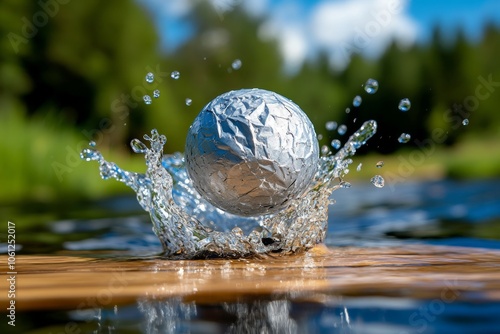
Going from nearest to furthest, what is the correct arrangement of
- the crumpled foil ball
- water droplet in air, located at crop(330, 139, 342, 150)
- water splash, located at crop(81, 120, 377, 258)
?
the crumpled foil ball, water splash, located at crop(81, 120, 377, 258), water droplet in air, located at crop(330, 139, 342, 150)

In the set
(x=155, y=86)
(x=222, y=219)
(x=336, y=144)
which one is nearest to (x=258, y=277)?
(x=222, y=219)

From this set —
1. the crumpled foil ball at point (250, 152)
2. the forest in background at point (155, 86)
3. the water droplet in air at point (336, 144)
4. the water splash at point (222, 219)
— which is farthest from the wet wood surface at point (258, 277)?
the forest in background at point (155, 86)

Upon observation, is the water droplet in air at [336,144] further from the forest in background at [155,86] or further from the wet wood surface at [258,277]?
the wet wood surface at [258,277]

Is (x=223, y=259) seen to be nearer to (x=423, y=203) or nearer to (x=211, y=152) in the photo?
(x=211, y=152)

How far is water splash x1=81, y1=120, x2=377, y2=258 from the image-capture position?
3504 millimetres

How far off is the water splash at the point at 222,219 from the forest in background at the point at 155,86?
48 cm

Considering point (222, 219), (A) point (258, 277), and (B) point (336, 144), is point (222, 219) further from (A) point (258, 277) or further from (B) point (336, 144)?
(A) point (258, 277)

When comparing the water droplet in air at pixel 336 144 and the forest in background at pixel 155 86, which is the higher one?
the forest in background at pixel 155 86

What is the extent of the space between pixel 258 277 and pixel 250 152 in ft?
2.39

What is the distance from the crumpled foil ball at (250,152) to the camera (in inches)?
125

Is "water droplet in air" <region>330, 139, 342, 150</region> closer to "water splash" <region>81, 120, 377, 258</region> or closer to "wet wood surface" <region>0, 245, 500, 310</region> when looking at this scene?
"water splash" <region>81, 120, 377, 258</region>

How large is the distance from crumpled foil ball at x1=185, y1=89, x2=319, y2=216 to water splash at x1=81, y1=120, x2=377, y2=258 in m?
0.22

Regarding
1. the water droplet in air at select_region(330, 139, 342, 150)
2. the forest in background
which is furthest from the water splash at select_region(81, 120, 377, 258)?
the forest in background

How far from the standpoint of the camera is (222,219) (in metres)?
4.18
